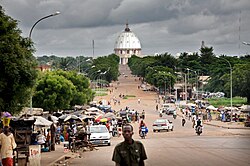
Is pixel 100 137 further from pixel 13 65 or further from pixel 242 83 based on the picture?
pixel 242 83

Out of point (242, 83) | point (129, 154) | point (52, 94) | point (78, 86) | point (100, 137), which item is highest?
point (242, 83)

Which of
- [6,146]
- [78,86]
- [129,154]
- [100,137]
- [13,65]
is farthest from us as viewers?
Result: [78,86]

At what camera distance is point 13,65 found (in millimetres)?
21922

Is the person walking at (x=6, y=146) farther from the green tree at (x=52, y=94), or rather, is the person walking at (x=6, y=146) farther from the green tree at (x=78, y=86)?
the green tree at (x=78, y=86)

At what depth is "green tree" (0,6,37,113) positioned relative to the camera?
22.0 meters

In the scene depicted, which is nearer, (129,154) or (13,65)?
(129,154)

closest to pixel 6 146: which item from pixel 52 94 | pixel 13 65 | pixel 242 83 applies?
pixel 13 65

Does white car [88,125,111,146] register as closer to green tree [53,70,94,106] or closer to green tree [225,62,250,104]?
green tree [53,70,94,106]

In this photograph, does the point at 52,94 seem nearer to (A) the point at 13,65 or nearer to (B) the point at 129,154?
(A) the point at 13,65

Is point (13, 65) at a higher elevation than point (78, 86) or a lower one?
lower

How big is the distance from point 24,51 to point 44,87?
36.3 metres

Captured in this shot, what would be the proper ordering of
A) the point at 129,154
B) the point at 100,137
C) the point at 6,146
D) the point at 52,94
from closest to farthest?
1. the point at 129,154
2. the point at 6,146
3. the point at 100,137
4. the point at 52,94

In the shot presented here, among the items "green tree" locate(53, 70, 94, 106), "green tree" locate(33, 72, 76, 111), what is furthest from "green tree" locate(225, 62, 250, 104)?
"green tree" locate(33, 72, 76, 111)

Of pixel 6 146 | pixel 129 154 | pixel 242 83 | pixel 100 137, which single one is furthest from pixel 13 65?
pixel 242 83
